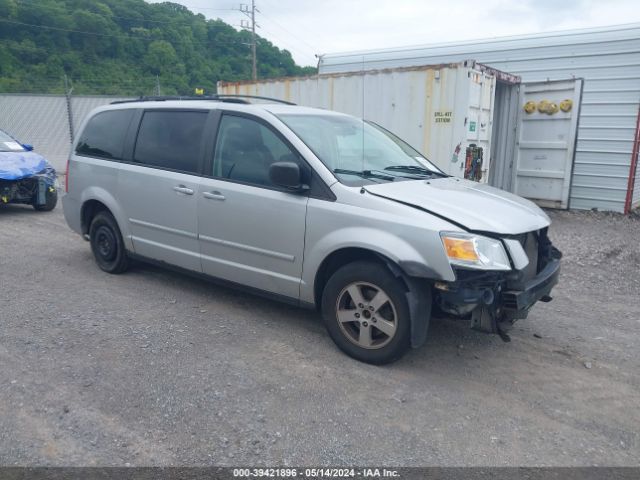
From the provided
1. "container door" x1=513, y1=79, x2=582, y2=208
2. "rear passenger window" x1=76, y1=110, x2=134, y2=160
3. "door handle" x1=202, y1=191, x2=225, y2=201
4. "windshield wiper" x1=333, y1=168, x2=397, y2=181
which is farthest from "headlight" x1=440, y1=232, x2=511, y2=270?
"container door" x1=513, y1=79, x2=582, y2=208

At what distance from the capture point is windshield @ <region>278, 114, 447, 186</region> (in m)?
4.17

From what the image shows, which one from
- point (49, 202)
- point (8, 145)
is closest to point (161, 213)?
point (49, 202)

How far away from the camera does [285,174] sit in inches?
154

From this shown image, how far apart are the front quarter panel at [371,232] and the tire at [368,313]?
0.56 feet

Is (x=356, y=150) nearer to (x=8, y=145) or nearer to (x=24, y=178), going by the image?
(x=24, y=178)

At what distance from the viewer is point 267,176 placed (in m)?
4.30

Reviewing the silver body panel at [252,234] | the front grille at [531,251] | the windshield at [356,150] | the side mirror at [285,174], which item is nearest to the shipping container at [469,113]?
the windshield at [356,150]

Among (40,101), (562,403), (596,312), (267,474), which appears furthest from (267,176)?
(40,101)

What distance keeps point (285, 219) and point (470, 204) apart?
54.0 inches

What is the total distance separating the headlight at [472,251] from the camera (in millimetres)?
3375

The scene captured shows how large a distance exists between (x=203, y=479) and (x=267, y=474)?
310mm

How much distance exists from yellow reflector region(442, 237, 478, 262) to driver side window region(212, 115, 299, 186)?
1.38 metres

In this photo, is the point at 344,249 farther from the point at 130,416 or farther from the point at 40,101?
the point at 40,101

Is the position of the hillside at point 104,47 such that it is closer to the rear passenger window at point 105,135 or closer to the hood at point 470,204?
the rear passenger window at point 105,135
